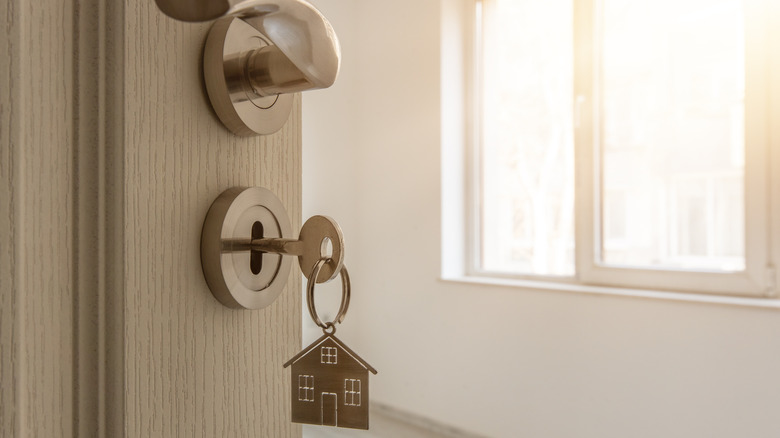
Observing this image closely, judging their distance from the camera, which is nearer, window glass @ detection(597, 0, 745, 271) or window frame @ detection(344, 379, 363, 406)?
window frame @ detection(344, 379, 363, 406)

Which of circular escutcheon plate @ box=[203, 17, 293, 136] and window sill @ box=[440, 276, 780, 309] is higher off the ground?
circular escutcheon plate @ box=[203, 17, 293, 136]

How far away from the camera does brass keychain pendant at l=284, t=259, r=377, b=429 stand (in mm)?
349

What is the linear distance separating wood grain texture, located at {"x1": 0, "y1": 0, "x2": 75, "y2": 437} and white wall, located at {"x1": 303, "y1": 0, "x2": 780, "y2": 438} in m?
1.84

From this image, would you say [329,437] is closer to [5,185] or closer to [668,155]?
[668,155]

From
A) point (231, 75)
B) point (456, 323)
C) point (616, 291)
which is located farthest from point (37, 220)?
point (456, 323)

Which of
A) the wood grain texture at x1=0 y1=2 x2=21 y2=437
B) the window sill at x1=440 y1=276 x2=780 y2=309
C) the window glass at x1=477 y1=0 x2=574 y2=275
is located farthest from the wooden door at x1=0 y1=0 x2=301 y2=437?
the window glass at x1=477 y1=0 x2=574 y2=275

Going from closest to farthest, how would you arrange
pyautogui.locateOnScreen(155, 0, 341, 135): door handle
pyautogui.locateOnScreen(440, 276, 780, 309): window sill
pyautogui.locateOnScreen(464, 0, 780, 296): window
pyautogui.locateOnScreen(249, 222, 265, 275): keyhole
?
pyautogui.locateOnScreen(155, 0, 341, 135): door handle → pyautogui.locateOnScreen(249, 222, 265, 275): keyhole → pyautogui.locateOnScreen(440, 276, 780, 309): window sill → pyautogui.locateOnScreen(464, 0, 780, 296): window

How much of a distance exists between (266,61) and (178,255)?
0.37ft

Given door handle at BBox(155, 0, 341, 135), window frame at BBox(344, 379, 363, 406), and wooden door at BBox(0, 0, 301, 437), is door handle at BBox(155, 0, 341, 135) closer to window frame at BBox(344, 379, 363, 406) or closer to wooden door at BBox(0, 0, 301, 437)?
wooden door at BBox(0, 0, 301, 437)

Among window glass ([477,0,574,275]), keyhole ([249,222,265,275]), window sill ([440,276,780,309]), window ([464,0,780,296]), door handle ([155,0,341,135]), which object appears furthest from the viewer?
window glass ([477,0,574,275])

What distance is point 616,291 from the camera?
1.89 m

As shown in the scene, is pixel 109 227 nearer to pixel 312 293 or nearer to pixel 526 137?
pixel 312 293

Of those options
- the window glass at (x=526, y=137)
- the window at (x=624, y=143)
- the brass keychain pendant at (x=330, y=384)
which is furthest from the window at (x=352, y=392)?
the window glass at (x=526, y=137)

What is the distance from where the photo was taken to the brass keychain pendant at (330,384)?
0.35 meters
